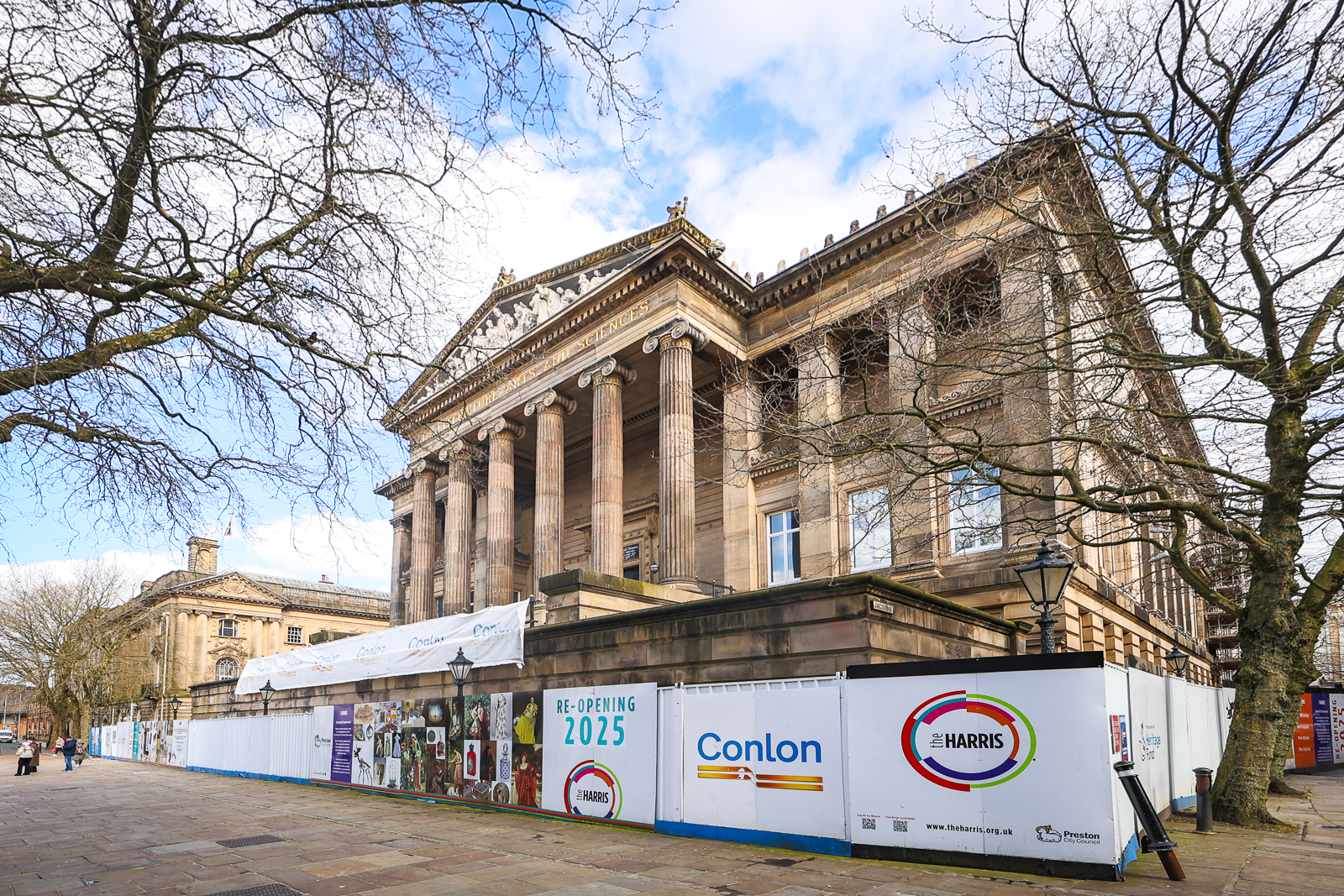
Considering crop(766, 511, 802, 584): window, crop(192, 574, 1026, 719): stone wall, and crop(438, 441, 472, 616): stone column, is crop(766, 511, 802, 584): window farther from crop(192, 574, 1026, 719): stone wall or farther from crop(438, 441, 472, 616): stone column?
crop(438, 441, 472, 616): stone column

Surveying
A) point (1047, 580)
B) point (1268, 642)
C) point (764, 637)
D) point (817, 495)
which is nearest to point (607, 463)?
point (817, 495)

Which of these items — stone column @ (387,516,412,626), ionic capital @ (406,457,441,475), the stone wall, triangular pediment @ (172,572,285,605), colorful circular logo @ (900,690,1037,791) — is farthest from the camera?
triangular pediment @ (172,572,285,605)

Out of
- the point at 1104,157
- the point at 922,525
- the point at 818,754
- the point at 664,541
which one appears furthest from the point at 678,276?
→ the point at 818,754

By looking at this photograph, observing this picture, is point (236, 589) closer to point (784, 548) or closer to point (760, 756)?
point (784, 548)

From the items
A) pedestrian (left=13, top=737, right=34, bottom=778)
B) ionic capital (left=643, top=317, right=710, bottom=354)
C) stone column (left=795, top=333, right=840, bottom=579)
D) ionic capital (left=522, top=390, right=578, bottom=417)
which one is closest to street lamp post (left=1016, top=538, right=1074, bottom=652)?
stone column (left=795, top=333, right=840, bottom=579)

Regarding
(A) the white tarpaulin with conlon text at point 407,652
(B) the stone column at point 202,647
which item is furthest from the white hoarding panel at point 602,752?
(B) the stone column at point 202,647

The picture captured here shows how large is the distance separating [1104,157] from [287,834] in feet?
51.1

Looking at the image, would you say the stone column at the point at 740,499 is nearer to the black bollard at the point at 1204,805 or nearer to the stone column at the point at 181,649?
the black bollard at the point at 1204,805

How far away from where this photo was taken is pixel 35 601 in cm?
5078

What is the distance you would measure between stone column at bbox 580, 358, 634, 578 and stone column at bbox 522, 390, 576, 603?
212cm

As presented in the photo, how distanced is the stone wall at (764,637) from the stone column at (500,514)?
13.3m

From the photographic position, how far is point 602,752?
45.9 ft

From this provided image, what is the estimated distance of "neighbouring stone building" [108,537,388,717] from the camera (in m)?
65.1

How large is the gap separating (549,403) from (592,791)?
736 inches
